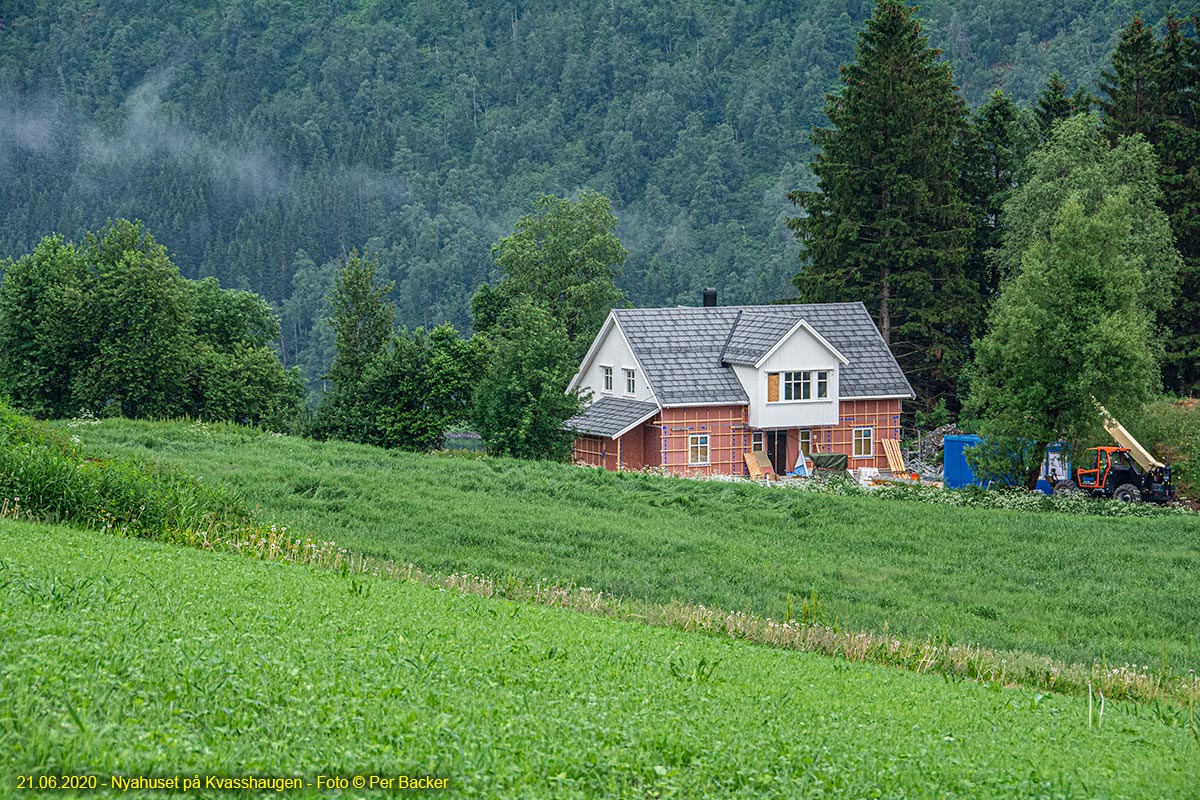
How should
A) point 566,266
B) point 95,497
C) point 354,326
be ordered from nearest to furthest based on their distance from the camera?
1. point 95,497
2. point 354,326
3. point 566,266

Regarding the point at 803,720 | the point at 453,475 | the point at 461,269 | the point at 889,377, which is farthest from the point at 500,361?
the point at 461,269

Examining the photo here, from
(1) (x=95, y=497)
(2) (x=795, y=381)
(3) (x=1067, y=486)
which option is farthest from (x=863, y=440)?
(1) (x=95, y=497)

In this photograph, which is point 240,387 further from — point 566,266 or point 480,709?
point 480,709

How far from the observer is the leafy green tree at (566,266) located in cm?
7669

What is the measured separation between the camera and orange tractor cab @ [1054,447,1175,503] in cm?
4188

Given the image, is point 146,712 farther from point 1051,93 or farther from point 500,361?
point 1051,93

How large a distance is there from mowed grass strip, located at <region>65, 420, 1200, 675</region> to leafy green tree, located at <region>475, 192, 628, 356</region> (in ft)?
120

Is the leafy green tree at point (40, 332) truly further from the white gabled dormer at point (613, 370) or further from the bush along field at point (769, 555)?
the white gabled dormer at point (613, 370)

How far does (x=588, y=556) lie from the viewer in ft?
87.6

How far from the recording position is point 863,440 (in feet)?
191

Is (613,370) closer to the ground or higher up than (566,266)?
closer to the ground

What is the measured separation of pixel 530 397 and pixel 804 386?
13849mm

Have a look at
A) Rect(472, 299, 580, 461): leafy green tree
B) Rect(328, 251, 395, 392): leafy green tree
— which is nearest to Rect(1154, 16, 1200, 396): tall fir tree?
Rect(472, 299, 580, 461): leafy green tree

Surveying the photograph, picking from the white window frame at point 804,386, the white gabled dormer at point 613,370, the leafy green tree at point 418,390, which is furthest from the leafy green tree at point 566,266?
the white window frame at point 804,386
